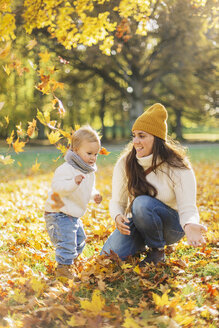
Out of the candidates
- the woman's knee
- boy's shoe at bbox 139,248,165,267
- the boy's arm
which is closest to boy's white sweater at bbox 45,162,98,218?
the boy's arm

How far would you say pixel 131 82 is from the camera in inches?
722

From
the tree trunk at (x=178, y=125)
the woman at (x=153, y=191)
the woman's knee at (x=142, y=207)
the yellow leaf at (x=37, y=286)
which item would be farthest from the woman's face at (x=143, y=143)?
the tree trunk at (x=178, y=125)

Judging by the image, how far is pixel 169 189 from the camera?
10.3 ft

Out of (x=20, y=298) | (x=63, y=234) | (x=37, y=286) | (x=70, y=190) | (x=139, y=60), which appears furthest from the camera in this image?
(x=139, y=60)

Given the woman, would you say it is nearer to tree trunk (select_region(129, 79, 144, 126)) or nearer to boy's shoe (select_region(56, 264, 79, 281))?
boy's shoe (select_region(56, 264, 79, 281))

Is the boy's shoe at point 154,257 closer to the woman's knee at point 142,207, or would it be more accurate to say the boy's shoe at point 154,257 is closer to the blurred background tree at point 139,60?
the woman's knee at point 142,207

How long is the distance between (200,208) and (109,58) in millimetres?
13790

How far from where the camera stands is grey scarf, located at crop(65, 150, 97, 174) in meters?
2.99

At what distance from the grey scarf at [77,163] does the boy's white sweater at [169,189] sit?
0.40m

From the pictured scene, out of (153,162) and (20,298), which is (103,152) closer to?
(153,162)

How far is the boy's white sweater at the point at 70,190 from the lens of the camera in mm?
2865

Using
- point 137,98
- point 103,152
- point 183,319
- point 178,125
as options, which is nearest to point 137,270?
point 183,319

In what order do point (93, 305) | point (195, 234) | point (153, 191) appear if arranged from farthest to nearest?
point (153, 191) < point (195, 234) < point (93, 305)

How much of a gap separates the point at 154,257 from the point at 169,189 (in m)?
0.59
